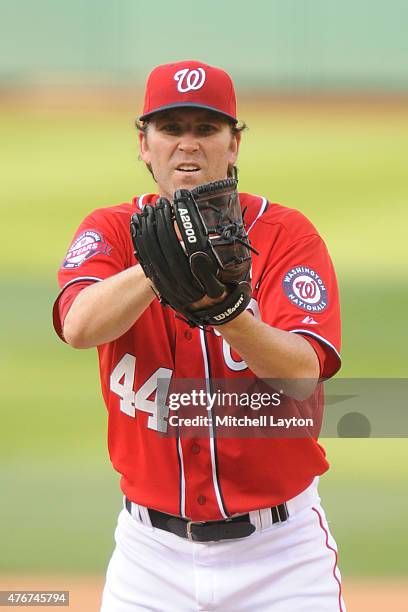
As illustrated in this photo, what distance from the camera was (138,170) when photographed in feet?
11.7

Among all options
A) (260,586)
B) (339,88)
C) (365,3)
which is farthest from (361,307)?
(260,586)

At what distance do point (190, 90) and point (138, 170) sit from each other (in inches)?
68.5

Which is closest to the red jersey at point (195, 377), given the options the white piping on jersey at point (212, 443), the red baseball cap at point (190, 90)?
the white piping on jersey at point (212, 443)

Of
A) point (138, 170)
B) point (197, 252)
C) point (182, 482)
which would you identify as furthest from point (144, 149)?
point (138, 170)

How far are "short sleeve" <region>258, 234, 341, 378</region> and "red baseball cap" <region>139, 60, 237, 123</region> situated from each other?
1.06 feet

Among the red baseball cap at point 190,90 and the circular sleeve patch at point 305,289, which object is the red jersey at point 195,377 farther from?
the red baseball cap at point 190,90

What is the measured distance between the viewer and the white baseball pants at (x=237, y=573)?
183 cm

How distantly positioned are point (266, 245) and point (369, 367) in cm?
165

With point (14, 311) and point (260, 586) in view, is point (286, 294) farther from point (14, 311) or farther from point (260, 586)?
point (14, 311)

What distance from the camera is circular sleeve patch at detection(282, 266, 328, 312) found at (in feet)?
5.84

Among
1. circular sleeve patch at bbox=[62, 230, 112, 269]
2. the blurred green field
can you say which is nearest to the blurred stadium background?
the blurred green field

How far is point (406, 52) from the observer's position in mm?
3516

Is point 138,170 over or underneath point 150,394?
over

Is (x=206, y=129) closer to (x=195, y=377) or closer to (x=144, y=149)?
(x=144, y=149)
